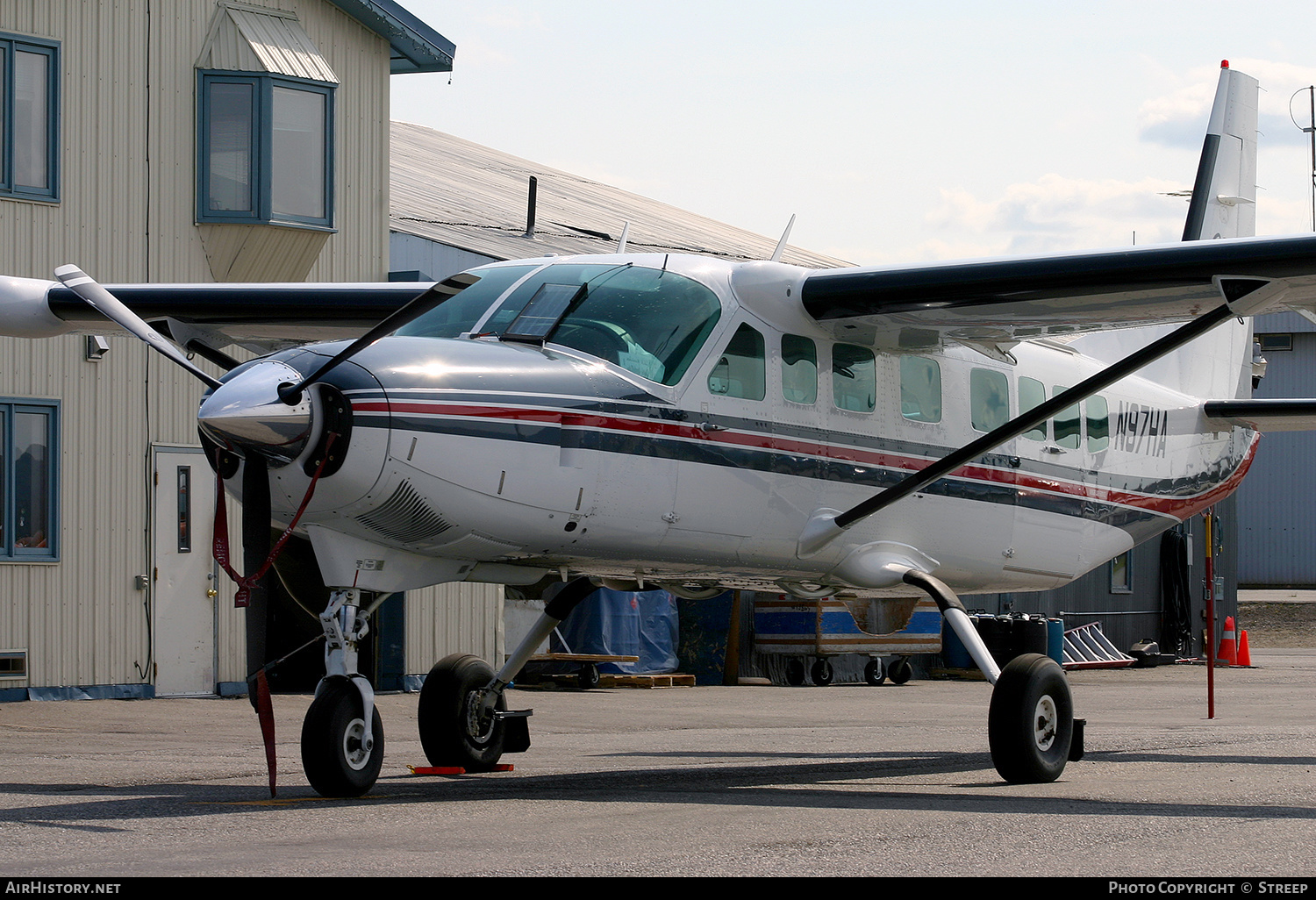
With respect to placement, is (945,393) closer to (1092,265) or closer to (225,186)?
(1092,265)

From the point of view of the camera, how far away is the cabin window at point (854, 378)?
34.2 ft

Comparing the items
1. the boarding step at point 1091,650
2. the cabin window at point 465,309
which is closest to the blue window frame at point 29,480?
the cabin window at point 465,309

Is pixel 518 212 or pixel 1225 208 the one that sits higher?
pixel 518 212

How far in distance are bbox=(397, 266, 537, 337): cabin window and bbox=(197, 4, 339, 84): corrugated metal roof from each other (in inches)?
420

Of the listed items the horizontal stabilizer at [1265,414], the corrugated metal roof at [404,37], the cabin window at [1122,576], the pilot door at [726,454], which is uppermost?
the corrugated metal roof at [404,37]

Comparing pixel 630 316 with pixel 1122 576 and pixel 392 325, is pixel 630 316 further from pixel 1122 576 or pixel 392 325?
pixel 1122 576

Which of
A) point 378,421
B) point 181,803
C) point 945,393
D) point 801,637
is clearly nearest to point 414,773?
point 181,803

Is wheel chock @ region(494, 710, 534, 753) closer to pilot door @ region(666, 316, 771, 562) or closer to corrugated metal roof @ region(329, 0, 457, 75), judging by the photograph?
pilot door @ region(666, 316, 771, 562)

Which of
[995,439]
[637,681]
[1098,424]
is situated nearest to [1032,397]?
[1098,424]

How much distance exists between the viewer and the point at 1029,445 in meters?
11.8

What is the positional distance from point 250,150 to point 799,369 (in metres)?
10.8

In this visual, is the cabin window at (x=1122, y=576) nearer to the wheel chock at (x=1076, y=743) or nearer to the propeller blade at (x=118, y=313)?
the wheel chock at (x=1076, y=743)

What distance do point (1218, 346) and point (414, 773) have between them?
8.52 meters

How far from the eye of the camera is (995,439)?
988 centimetres
